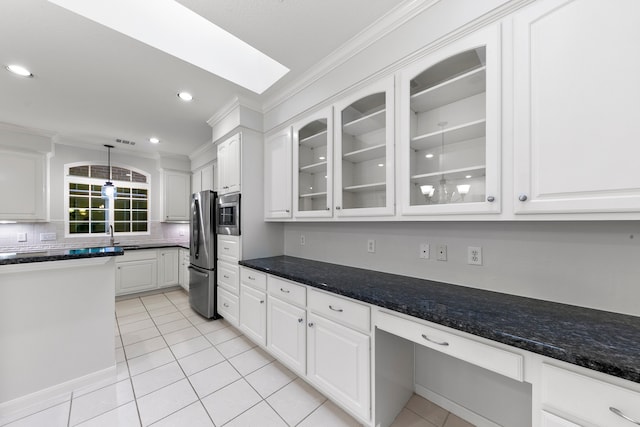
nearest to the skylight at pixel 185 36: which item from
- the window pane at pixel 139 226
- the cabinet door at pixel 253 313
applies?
the cabinet door at pixel 253 313

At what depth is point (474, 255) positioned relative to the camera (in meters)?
1.58

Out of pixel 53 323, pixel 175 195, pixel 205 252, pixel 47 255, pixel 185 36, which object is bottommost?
pixel 53 323

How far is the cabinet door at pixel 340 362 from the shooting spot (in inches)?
58.5

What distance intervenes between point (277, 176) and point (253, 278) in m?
1.11

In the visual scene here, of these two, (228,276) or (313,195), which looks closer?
(313,195)

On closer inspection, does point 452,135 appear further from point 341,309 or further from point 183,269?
point 183,269

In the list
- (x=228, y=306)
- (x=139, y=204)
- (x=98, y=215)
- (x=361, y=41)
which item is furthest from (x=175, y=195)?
(x=361, y=41)

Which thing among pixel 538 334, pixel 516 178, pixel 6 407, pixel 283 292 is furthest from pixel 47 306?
pixel 516 178

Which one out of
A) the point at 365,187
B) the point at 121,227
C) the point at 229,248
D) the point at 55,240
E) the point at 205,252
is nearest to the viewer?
the point at 365,187

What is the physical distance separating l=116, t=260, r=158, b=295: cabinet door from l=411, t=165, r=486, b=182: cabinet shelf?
470 cm

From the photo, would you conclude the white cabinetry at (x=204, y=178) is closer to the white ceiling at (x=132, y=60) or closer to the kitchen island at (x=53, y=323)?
the white ceiling at (x=132, y=60)

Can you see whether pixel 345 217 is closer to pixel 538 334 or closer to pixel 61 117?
pixel 538 334

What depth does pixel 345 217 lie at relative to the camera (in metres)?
2.01

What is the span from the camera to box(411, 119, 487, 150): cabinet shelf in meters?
1.40
